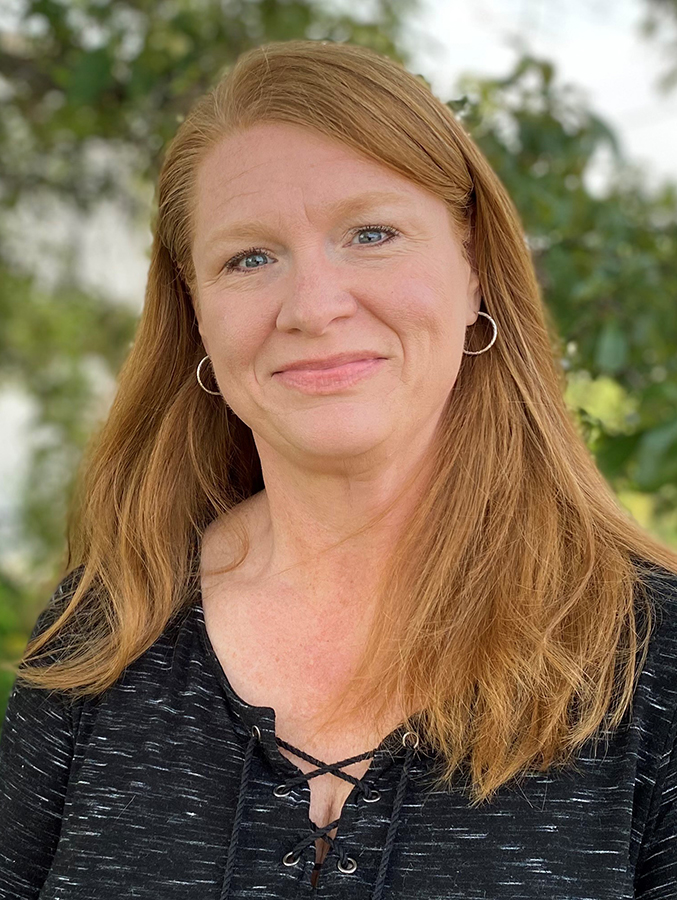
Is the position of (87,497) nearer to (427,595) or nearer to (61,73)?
(427,595)

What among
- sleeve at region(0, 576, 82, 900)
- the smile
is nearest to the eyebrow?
the smile

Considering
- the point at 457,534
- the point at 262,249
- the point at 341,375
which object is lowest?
the point at 457,534

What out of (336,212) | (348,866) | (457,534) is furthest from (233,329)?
(348,866)

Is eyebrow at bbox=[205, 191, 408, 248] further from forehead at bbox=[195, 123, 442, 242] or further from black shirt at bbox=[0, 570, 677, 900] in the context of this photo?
black shirt at bbox=[0, 570, 677, 900]

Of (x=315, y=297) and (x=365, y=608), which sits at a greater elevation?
(x=315, y=297)

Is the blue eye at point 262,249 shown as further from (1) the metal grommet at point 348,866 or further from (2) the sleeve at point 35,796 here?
(1) the metal grommet at point 348,866

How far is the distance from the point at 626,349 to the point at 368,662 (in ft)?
4.29

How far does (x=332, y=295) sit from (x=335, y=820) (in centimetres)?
75

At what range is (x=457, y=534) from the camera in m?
1.77

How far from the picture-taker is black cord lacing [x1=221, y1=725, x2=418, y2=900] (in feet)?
5.08

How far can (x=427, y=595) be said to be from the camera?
173 centimetres

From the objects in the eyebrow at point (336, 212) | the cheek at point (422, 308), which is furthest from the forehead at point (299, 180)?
the cheek at point (422, 308)

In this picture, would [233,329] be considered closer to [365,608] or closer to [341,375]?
[341,375]

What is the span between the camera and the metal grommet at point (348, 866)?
60.9 inches
